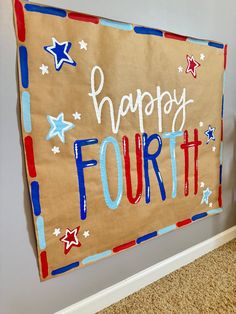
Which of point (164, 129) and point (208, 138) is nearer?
point (164, 129)

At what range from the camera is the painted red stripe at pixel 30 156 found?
101 centimetres

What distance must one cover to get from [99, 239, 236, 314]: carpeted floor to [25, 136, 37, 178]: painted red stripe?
788mm

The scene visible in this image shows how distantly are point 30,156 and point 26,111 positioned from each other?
168 millimetres

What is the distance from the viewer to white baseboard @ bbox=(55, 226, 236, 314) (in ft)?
4.19

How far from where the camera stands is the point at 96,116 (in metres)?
1.16

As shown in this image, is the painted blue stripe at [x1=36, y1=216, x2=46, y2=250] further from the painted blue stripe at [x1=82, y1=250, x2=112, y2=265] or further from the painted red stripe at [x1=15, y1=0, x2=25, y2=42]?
the painted red stripe at [x1=15, y1=0, x2=25, y2=42]

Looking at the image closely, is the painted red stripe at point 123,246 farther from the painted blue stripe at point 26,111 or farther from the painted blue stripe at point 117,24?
the painted blue stripe at point 117,24

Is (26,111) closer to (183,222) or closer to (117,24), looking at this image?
(117,24)

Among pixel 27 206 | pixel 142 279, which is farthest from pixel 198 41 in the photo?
pixel 142 279

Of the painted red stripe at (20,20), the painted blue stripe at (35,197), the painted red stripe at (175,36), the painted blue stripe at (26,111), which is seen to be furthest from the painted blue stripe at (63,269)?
the painted red stripe at (175,36)

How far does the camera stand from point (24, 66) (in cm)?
97

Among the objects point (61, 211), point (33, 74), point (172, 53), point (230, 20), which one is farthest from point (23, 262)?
point (230, 20)

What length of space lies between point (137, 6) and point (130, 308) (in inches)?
56.5

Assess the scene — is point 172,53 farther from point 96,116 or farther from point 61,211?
point 61,211
